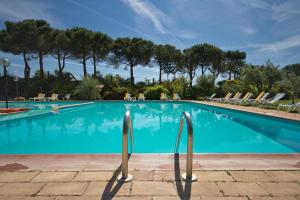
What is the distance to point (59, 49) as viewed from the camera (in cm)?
2658

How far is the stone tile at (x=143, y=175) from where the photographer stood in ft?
9.03

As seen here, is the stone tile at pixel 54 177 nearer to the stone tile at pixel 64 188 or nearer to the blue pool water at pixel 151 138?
the stone tile at pixel 64 188

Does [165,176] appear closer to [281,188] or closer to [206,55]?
[281,188]

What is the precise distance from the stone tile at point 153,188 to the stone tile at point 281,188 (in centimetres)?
101

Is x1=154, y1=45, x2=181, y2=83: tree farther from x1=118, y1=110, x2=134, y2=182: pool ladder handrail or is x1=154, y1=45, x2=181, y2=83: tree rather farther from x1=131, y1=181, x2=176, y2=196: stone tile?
x1=131, y1=181, x2=176, y2=196: stone tile

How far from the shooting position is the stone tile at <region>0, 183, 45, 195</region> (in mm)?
2398

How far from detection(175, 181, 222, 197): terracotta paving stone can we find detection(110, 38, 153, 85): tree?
86.9 feet

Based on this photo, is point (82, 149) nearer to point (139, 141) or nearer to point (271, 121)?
point (139, 141)

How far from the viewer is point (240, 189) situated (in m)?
2.46

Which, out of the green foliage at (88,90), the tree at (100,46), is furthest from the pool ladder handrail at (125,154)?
the tree at (100,46)

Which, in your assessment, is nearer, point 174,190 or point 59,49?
point 174,190

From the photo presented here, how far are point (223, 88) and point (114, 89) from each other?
457 inches

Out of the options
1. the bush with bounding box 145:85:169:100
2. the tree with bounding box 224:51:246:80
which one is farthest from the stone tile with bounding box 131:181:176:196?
the tree with bounding box 224:51:246:80

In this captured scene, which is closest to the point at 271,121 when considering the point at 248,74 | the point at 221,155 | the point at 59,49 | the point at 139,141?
the point at 139,141
